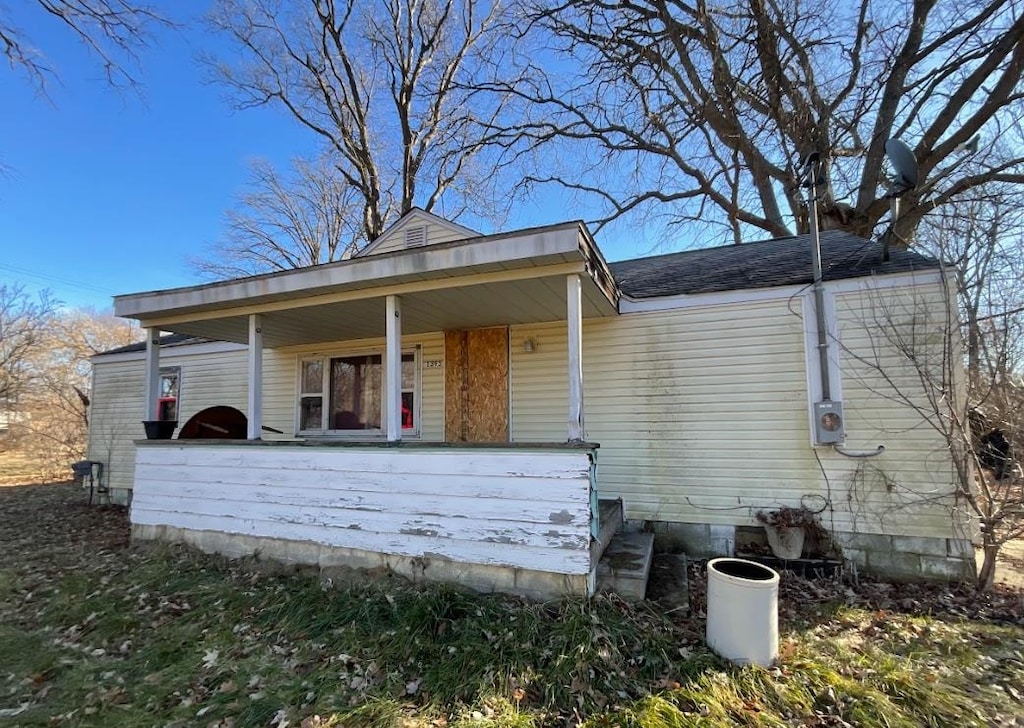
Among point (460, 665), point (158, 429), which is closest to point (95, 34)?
point (158, 429)

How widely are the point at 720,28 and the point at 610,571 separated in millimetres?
13263

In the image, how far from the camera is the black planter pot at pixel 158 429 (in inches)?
246

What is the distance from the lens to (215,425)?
23.1 feet

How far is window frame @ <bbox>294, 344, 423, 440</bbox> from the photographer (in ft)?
24.1

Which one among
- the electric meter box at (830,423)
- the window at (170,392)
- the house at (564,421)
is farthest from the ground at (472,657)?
the window at (170,392)

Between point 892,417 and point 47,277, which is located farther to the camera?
point 47,277

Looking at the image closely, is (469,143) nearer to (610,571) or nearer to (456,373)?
(456,373)

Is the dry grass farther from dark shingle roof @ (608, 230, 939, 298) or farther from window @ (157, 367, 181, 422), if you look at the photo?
dark shingle roof @ (608, 230, 939, 298)

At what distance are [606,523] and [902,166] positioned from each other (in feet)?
16.6

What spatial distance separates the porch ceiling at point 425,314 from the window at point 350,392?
0.53m

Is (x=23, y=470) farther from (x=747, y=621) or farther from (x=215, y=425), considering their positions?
(x=747, y=621)

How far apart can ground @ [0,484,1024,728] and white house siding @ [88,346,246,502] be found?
4.46 meters

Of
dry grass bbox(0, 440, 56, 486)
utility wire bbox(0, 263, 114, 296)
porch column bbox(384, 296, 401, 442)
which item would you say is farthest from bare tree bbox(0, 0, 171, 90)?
utility wire bbox(0, 263, 114, 296)

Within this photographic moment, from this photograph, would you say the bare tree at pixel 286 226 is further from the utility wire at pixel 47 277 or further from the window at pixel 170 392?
the window at pixel 170 392
